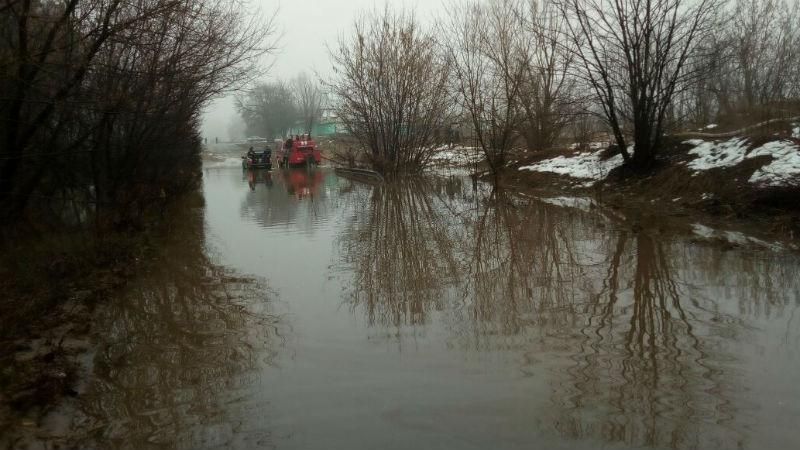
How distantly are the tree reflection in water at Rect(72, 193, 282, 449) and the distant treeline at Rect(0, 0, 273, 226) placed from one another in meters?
2.59

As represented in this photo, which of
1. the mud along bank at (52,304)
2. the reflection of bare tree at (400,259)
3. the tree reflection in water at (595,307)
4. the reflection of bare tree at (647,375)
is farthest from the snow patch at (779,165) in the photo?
the mud along bank at (52,304)

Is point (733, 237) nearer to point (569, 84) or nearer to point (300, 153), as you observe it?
point (569, 84)

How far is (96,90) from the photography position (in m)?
8.70

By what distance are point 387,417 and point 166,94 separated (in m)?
9.48

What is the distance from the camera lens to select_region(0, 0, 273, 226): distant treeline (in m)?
7.59

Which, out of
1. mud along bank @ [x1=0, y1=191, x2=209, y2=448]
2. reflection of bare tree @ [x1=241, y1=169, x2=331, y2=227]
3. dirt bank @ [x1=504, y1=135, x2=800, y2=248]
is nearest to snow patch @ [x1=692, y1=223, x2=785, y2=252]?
dirt bank @ [x1=504, y1=135, x2=800, y2=248]

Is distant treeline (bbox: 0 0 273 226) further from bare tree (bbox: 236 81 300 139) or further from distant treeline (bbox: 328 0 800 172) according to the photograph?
bare tree (bbox: 236 81 300 139)

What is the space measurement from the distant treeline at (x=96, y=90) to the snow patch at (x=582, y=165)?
10.8 meters

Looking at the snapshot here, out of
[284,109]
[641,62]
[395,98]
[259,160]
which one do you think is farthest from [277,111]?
[641,62]

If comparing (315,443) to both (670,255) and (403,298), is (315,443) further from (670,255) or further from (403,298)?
(670,255)

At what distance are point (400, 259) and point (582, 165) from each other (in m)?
12.1

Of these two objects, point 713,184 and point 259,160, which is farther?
point 259,160

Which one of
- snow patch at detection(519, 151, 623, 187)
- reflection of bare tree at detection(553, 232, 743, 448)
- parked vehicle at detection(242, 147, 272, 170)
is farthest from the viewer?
parked vehicle at detection(242, 147, 272, 170)

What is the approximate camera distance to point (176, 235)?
1287 cm
